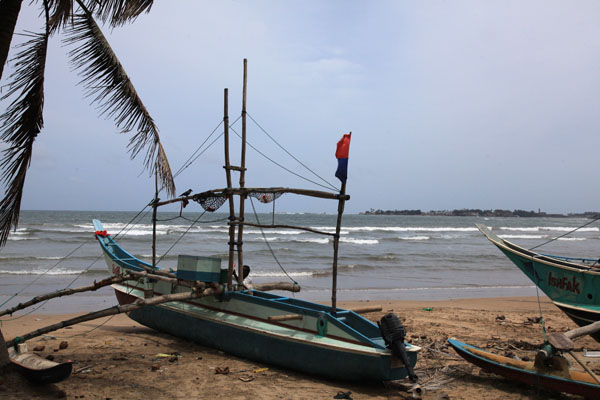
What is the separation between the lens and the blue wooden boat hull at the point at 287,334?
18.0 ft

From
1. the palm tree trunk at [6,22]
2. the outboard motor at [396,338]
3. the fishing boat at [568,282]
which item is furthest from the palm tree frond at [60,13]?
the fishing boat at [568,282]

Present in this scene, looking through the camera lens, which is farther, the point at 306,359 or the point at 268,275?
the point at 268,275

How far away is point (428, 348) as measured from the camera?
737 centimetres

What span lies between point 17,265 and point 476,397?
18.1 meters

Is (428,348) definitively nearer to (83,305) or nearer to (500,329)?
(500,329)

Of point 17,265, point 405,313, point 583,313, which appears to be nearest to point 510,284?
point 405,313

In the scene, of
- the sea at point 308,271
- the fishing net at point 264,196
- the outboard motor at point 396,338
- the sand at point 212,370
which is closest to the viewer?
the outboard motor at point 396,338

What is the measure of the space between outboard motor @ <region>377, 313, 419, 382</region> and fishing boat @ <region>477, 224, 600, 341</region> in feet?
12.8

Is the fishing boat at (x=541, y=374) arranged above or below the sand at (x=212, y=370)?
above

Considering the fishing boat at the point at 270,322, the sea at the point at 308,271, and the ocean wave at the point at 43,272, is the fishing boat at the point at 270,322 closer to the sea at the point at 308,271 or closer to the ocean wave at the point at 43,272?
the sea at the point at 308,271

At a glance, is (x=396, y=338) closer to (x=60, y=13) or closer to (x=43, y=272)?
(x=60, y=13)

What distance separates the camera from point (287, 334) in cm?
605

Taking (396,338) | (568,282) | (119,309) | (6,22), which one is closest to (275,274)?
(568,282)

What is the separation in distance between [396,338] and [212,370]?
261cm
